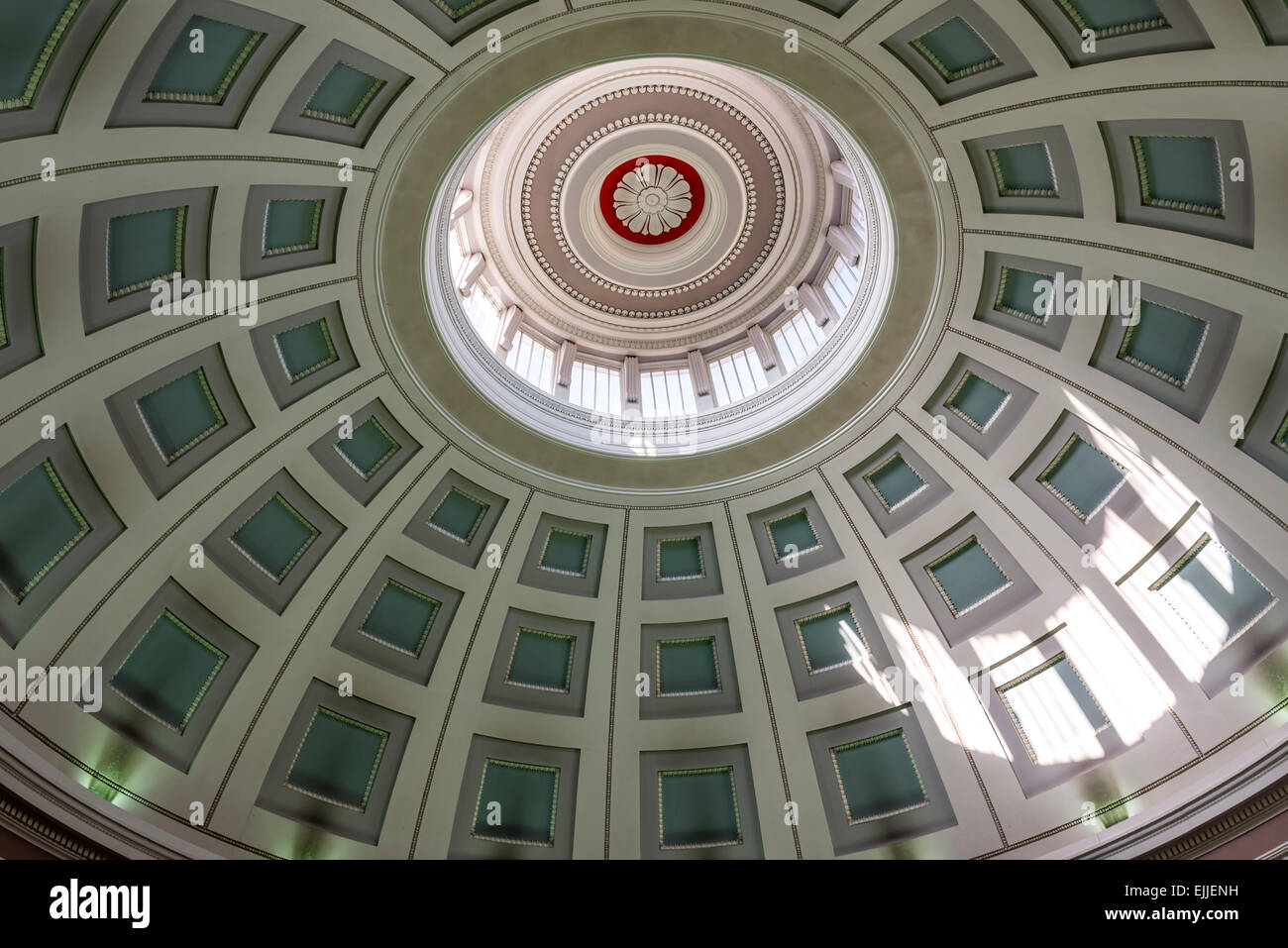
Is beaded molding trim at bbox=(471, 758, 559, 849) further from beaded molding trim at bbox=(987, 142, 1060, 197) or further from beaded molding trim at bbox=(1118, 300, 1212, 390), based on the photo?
beaded molding trim at bbox=(987, 142, 1060, 197)

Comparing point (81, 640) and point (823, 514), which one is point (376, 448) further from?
point (823, 514)

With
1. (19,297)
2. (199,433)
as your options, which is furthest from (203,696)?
(19,297)

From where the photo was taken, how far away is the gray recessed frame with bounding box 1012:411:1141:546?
17.1m

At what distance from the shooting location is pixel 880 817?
1933 centimetres

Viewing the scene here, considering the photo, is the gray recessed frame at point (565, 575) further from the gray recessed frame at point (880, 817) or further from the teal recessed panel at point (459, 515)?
the gray recessed frame at point (880, 817)

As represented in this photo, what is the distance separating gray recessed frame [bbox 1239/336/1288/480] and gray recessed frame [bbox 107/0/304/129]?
17098mm

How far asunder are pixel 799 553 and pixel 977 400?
5525 mm

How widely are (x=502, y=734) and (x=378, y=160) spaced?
13.3 metres

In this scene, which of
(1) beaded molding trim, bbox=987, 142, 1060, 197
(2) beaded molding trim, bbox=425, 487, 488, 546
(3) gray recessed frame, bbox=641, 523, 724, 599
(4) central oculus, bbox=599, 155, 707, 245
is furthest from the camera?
(4) central oculus, bbox=599, 155, 707, 245

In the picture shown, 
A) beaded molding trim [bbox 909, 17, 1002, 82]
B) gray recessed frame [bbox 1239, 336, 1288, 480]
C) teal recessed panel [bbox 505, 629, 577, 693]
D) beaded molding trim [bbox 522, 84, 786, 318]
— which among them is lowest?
gray recessed frame [bbox 1239, 336, 1288, 480]

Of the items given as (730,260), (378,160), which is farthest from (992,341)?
(378,160)

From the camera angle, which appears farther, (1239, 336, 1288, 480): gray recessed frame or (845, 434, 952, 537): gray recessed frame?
(845, 434, 952, 537): gray recessed frame

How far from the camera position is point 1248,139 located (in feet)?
40.9

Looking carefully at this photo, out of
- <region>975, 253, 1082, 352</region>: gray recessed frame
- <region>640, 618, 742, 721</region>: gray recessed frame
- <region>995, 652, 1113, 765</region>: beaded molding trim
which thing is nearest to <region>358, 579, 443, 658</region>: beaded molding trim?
<region>640, 618, 742, 721</region>: gray recessed frame
